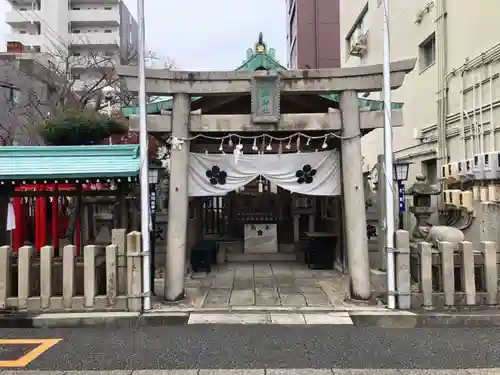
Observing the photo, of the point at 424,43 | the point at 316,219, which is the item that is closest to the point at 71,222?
the point at 316,219

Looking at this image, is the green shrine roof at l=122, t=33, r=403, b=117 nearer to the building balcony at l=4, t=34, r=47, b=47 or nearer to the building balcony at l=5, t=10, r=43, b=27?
the building balcony at l=4, t=34, r=47, b=47

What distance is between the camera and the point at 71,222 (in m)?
12.9

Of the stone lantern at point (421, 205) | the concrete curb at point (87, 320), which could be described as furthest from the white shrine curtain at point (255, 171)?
the stone lantern at point (421, 205)

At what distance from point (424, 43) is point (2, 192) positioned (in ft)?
43.8

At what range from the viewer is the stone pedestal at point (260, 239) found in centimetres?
1422

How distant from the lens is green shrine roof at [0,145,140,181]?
9867 millimetres

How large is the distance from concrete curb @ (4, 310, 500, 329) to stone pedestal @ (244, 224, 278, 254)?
6610 mm

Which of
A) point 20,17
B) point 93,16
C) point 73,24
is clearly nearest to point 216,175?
point 93,16

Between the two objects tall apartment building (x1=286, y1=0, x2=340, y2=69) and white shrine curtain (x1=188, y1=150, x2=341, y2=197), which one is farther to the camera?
tall apartment building (x1=286, y1=0, x2=340, y2=69)

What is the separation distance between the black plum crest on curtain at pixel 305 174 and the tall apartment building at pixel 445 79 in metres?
4.82

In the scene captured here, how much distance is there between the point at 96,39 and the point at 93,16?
256cm

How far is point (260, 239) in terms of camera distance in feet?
46.8

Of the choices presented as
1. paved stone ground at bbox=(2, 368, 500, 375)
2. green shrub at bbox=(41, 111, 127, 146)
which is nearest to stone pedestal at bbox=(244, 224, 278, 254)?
green shrub at bbox=(41, 111, 127, 146)

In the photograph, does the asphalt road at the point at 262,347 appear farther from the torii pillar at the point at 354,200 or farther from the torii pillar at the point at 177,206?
the torii pillar at the point at 354,200
